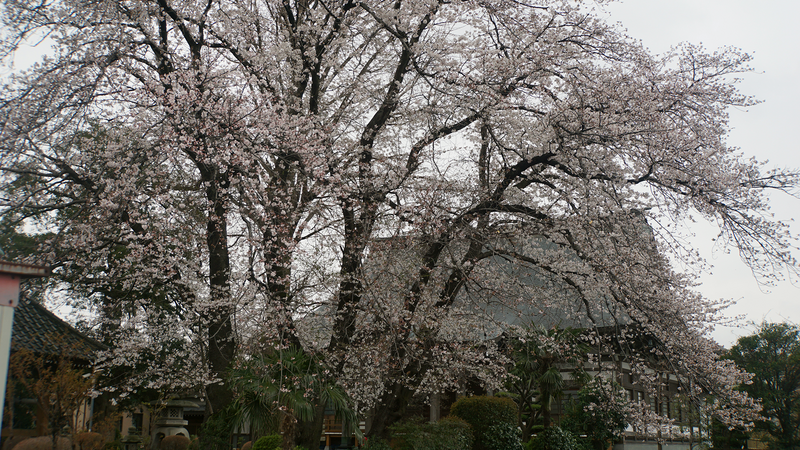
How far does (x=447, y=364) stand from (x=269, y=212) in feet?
17.3

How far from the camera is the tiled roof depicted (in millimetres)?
11484

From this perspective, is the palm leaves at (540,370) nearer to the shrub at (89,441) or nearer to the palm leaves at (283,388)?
the palm leaves at (283,388)

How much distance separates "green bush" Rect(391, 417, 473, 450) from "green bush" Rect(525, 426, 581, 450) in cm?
267

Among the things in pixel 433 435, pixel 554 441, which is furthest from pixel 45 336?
pixel 554 441

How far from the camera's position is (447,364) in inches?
449

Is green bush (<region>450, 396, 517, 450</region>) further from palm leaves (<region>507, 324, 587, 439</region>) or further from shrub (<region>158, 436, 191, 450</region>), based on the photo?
shrub (<region>158, 436, 191, 450</region>)

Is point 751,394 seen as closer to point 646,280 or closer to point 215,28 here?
point 646,280

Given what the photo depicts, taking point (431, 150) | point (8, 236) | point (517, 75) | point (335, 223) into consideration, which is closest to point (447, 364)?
point (335, 223)

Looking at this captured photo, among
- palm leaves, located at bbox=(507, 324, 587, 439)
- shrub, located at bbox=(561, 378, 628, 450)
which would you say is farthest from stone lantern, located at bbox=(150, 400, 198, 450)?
shrub, located at bbox=(561, 378, 628, 450)

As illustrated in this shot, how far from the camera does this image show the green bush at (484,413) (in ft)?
49.9

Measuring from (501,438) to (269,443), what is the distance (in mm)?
7025

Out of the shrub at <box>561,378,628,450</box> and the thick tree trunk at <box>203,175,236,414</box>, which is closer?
the thick tree trunk at <box>203,175,236,414</box>

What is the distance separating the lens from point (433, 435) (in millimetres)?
12562

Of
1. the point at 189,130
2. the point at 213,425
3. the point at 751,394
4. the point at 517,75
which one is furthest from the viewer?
the point at 751,394
